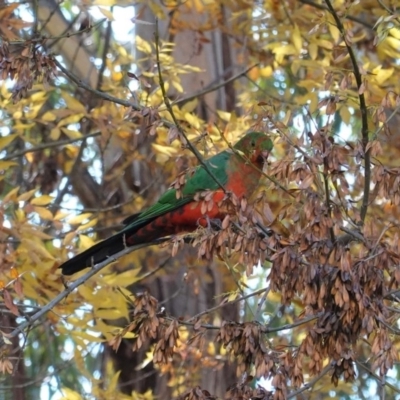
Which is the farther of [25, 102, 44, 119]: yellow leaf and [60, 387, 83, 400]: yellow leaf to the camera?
[25, 102, 44, 119]: yellow leaf

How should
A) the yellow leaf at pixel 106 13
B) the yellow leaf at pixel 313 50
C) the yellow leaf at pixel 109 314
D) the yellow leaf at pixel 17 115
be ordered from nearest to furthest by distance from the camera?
the yellow leaf at pixel 106 13
the yellow leaf at pixel 109 314
the yellow leaf at pixel 313 50
the yellow leaf at pixel 17 115

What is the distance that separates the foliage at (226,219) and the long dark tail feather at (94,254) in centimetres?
14

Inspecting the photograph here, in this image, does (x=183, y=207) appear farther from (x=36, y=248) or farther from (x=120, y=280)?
(x=36, y=248)

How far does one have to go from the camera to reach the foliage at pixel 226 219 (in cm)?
257

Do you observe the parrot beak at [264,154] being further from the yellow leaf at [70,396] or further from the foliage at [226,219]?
the yellow leaf at [70,396]

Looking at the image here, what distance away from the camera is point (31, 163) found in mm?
6516

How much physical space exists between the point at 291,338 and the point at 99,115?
205cm

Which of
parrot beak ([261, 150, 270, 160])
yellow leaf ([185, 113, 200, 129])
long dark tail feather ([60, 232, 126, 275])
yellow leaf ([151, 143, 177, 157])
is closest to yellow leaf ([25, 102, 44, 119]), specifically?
yellow leaf ([151, 143, 177, 157])

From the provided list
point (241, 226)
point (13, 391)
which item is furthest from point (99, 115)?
point (241, 226)

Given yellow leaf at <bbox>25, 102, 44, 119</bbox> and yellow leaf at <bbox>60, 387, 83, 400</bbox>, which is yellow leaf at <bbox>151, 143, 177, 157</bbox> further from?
yellow leaf at <bbox>60, 387, 83, 400</bbox>

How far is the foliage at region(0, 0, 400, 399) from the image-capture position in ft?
8.43

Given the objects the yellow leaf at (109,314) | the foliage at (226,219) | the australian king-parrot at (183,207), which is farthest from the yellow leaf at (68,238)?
the yellow leaf at (109,314)

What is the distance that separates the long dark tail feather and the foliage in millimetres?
138

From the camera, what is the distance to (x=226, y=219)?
2.66 m
